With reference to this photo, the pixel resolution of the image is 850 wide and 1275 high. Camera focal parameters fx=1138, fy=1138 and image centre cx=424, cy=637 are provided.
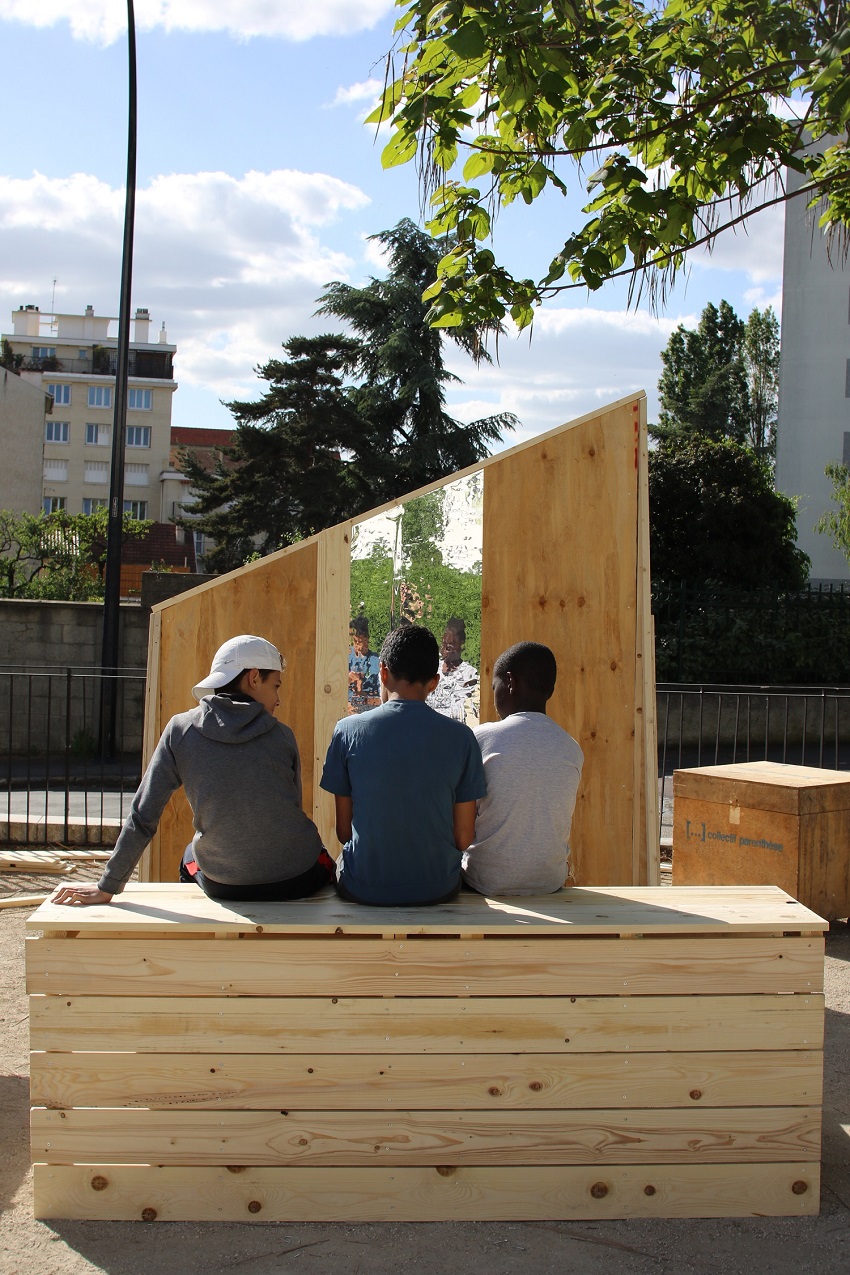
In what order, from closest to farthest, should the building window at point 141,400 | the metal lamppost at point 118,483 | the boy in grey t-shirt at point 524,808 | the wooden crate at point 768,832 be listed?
the boy in grey t-shirt at point 524,808 → the wooden crate at point 768,832 → the metal lamppost at point 118,483 → the building window at point 141,400

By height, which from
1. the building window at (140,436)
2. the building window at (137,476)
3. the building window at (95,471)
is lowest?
the building window at (137,476)

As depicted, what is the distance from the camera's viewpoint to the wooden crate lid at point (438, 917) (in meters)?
3.62

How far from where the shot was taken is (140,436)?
8206 centimetres

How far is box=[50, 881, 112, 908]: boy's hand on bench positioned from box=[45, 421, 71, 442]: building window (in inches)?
3275

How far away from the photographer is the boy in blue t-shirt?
3.89 meters

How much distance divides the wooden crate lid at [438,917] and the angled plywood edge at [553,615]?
5.14ft

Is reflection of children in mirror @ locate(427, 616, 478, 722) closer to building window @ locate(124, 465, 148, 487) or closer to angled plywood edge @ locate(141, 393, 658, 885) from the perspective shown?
angled plywood edge @ locate(141, 393, 658, 885)

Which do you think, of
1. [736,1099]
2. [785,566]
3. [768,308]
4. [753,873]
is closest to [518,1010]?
[736,1099]

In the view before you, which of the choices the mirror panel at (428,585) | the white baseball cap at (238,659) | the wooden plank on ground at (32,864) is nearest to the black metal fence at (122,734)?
the wooden plank on ground at (32,864)

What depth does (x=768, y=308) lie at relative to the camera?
59719 millimetres

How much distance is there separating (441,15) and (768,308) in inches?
2343

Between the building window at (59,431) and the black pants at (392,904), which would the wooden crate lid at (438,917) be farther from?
the building window at (59,431)

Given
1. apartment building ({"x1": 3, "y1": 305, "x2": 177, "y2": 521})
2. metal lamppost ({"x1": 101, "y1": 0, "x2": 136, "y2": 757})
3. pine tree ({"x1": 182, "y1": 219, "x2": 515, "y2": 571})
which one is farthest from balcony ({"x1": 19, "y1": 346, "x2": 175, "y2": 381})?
metal lamppost ({"x1": 101, "y1": 0, "x2": 136, "y2": 757})

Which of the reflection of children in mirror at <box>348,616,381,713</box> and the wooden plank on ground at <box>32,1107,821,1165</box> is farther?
the reflection of children in mirror at <box>348,616,381,713</box>
